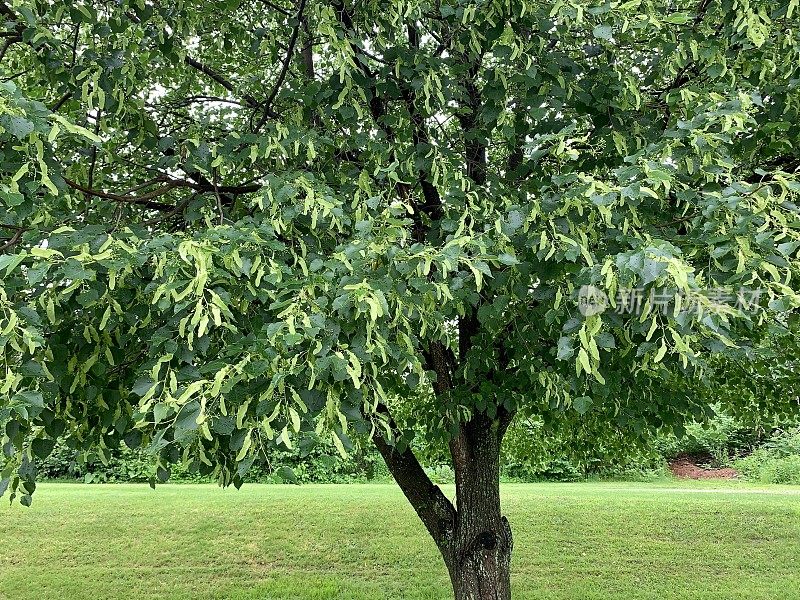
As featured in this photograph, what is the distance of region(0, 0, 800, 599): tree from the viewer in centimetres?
213

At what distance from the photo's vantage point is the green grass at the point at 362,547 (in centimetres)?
808

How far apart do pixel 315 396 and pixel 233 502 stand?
10.6 metres

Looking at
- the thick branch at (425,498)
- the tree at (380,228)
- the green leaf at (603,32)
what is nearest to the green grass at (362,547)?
the thick branch at (425,498)

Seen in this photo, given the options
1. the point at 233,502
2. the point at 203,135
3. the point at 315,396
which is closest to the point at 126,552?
the point at 233,502

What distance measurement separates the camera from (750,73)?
137 inches

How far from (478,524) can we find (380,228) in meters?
3.18

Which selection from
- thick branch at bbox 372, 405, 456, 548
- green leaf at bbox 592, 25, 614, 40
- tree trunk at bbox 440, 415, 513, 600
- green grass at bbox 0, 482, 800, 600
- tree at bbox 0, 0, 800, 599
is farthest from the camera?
green grass at bbox 0, 482, 800, 600

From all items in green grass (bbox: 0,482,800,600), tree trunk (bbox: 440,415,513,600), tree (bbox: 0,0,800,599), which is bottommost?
green grass (bbox: 0,482,800,600)

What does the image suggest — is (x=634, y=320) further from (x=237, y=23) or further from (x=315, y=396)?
(x=237, y=23)

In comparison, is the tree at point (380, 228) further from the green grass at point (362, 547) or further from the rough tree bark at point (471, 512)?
the green grass at point (362, 547)

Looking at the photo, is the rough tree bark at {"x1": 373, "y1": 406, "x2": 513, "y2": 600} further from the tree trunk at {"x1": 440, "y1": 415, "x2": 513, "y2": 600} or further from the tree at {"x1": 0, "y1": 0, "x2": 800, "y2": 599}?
the tree at {"x1": 0, "y1": 0, "x2": 800, "y2": 599}

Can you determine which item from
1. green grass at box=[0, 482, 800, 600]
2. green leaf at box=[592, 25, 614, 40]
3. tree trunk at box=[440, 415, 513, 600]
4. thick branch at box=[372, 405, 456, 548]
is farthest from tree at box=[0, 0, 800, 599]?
green grass at box=[0, 482, 800, 600]

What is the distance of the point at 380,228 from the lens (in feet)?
8.02

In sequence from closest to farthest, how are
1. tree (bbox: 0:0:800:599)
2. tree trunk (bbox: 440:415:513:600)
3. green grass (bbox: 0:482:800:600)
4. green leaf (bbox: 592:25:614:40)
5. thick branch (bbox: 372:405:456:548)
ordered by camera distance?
tree (bbox: 0:0:800:599) → green leaf (bbox: 592:25:614:40) → tree trunk (bbox: 440:415:513:600) → thick branch (bbox: 372:405:456:548) → green grass (bbox: 0:482:800:600)
